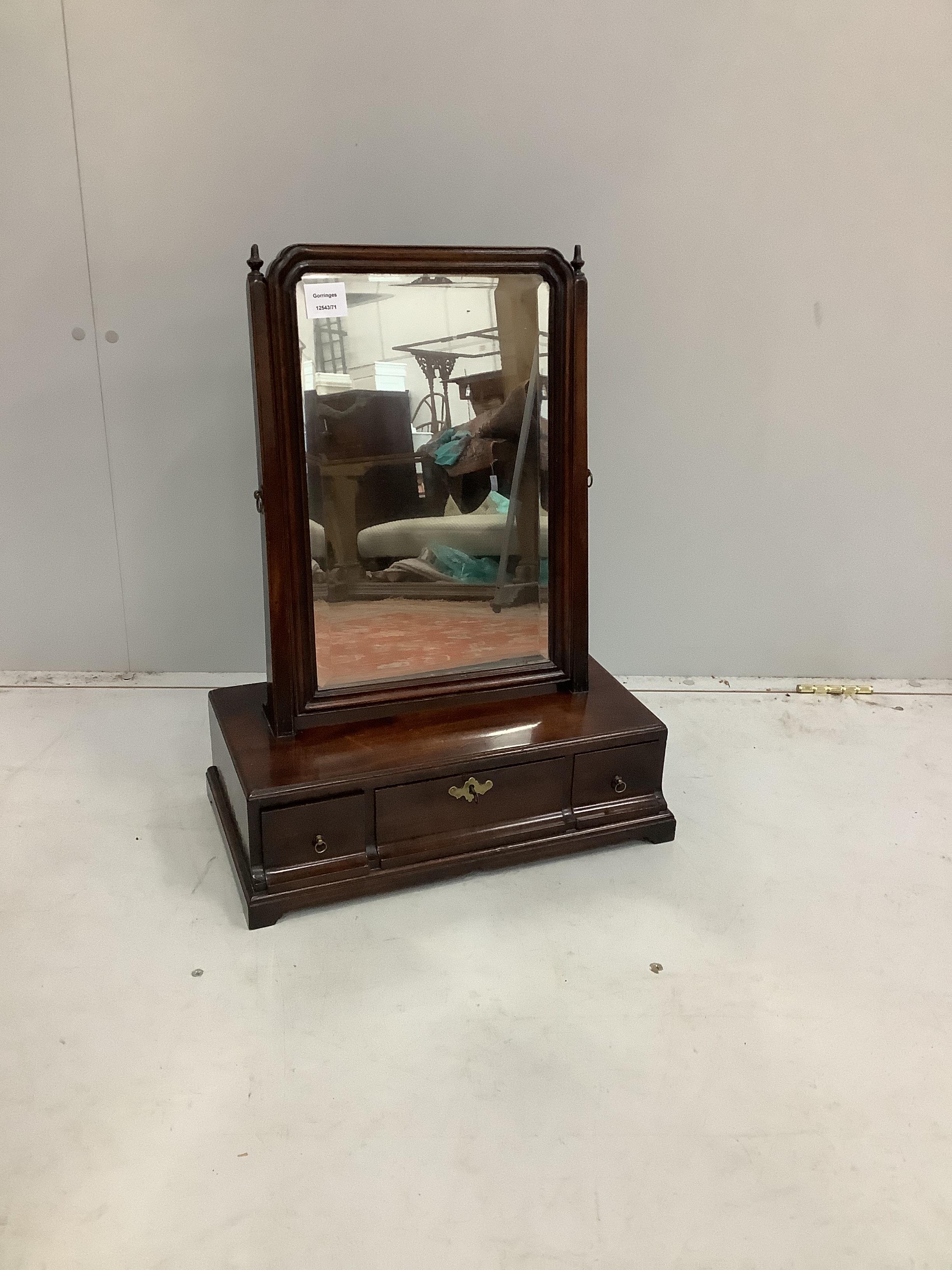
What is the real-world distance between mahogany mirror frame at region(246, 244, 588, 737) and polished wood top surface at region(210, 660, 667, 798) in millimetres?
35

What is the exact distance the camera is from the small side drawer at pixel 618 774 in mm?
1739

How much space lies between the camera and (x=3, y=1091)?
1.24 m

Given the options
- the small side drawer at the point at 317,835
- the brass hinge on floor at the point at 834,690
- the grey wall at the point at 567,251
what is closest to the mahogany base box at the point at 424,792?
the small side drawer at the point at 317,835

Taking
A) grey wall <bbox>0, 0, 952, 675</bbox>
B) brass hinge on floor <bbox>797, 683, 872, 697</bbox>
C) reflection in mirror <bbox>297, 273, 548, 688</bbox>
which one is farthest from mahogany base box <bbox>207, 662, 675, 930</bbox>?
brass hinge on floor <bbox>797, 683, 872, 697</bbox>

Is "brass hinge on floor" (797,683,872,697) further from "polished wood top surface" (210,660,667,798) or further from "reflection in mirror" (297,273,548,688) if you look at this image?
"reflection in mirror" (297,273,548,688)

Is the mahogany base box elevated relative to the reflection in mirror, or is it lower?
lower

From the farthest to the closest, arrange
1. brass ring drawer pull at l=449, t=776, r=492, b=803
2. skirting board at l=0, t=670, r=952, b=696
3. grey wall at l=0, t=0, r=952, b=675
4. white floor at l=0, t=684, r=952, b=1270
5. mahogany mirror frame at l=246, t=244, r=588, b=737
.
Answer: skirting board at l=0, t=670, r=952, b=696 → grey wall at l=0, t=0, r=952, b=675 → brass ring drawer pull at l=449, t=776, r=492, b=803 → mahogany mirror frame at l=246, t=244, r=588, b=737 → white floor at l=0, t=684, r=952, b=1270

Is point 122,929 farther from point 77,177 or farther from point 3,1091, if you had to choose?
point 77,177

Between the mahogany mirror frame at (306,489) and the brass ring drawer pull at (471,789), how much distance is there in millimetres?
201

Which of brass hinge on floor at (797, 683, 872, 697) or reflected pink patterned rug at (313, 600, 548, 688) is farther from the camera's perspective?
brass hinge on floor at (797, 683, 872, 697)

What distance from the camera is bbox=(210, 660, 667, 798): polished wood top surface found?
62.9 inches

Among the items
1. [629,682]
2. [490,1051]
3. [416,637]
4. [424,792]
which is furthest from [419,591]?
[629,682]

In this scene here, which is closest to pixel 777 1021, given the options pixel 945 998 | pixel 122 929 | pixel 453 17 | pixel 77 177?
pixel 945 998

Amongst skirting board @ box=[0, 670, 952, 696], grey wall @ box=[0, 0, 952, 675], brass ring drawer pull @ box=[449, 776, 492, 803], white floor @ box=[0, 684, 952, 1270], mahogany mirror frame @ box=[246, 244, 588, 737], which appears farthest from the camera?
skirting board @ box=[0, 670, 952, 696]
